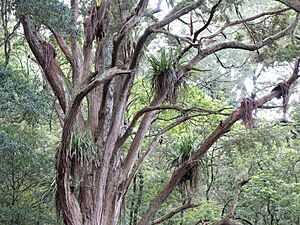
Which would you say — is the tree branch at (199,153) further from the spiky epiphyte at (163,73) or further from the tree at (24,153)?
the tree at (24,153)

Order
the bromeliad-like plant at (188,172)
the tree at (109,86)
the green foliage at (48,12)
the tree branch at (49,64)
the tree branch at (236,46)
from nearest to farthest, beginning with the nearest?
the green foliage at (48,12) → the tree at (109,86) → the tree branch at (49,64) → the tree branch at (236,46) → the bromeliad-like plant at (188,172)

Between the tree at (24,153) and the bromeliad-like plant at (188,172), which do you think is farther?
the bromeliad-like plant at (188,172)

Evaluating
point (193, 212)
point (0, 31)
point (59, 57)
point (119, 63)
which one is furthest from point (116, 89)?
point (0, 31)

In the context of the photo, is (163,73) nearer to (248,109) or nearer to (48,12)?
(248,109)

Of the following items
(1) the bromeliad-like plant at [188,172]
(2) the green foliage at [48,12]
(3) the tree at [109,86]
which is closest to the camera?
(2) the green foliage at [48,12]

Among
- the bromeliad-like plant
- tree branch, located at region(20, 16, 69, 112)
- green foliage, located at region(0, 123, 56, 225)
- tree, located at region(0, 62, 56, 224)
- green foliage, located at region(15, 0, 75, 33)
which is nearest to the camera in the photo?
green foliage, located at region(15, 0, 75, 33)

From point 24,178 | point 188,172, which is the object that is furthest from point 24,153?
point 188,172

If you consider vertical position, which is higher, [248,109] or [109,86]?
[109,86]

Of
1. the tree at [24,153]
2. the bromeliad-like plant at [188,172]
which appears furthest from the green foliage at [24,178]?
the bromeliad-like plant at [188,172]

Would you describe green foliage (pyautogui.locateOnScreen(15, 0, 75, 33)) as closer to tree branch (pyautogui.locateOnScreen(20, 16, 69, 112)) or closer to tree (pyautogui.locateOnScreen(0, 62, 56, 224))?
tree branch (pyautogui.locateOnScreen(20, 16, 69, 112))

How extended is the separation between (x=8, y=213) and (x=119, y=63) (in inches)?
120

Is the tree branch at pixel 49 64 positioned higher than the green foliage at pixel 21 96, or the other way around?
the tree branch at pixel 49 64

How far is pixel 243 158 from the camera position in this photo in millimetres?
8203

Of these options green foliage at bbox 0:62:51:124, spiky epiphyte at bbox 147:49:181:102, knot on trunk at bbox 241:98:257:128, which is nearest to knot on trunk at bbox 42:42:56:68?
green foliage at bbox 0:62:51:124
